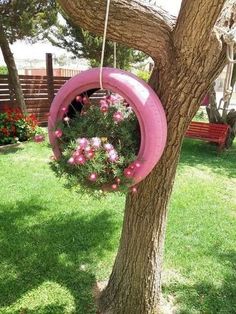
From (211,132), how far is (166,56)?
7.27 metres

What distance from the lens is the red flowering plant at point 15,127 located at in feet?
27.7

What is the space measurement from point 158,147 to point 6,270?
230 cm

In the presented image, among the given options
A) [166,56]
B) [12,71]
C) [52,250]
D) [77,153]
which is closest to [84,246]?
[52,250]

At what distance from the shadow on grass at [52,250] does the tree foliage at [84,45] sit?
9.25 meters

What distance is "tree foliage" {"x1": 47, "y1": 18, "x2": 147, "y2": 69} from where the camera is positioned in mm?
13375

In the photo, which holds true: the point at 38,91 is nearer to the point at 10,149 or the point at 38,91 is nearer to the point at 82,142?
the point at 10,149

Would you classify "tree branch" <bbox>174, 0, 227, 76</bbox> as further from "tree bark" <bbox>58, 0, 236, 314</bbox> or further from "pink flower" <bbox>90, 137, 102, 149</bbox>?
"pink flower" <bbox>90, 137, 102, 149</bbox>

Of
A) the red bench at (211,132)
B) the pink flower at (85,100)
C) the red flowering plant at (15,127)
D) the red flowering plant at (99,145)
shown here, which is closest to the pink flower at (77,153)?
the red flowering plant at (99,145)

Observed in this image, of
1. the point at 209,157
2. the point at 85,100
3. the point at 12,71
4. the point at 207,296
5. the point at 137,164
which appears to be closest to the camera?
the point at 137,164

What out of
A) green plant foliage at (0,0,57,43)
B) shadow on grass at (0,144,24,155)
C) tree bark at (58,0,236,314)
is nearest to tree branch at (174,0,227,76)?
tree bark at (58,0,236,314)

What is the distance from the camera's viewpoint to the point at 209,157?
8703 millimetres

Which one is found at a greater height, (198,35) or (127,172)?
(198,35)

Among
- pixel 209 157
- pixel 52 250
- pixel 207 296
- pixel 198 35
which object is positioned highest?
pixel 198 35

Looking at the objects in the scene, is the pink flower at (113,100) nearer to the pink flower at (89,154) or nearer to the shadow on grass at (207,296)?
the pink flower at (89,154)
